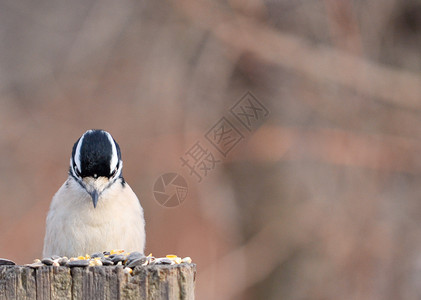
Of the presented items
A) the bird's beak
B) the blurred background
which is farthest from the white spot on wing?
the blurred background

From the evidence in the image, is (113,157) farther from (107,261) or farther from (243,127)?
(243,127)

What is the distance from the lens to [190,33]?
27.6ft

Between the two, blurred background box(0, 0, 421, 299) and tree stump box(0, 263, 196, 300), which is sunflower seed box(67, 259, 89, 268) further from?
blurred background box(0, 0, 421, 299)

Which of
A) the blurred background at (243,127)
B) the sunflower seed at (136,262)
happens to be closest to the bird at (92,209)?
the sunflower seed at (136,262)

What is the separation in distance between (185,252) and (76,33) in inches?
101

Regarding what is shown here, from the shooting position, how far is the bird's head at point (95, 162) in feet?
13.6

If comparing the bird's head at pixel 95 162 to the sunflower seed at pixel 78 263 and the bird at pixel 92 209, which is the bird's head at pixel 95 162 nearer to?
the bird at pixel 92 209

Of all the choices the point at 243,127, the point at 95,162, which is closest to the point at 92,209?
the point at 95,162

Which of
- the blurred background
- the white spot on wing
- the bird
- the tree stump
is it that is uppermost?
the blurred background

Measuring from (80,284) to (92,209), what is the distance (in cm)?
185

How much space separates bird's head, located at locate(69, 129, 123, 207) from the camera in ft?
13.6

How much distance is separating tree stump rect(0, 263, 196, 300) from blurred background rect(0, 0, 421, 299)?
494cm

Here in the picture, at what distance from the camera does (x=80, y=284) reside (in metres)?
2.41

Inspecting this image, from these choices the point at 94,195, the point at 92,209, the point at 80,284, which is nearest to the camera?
the point at 80,284
